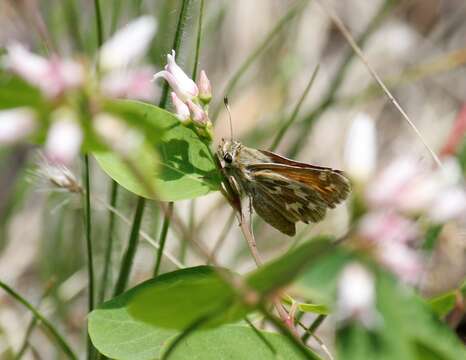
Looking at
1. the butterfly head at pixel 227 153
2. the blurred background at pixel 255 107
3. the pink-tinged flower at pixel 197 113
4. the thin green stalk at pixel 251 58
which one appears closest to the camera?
the pink-tinged flower at pixel 197 113

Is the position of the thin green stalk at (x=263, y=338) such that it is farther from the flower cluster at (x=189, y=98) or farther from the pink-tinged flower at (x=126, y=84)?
the pink-tinged flower at (x=126, y=84)

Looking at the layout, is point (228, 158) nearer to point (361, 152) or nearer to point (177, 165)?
point (177, 165)

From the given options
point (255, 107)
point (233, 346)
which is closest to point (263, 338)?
point (233, 346)

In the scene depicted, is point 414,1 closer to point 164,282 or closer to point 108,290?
point 108,290

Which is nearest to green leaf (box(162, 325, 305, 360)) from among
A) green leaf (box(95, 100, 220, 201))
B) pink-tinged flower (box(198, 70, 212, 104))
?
Answer: green leaf (box(95, 100, 220, 201))

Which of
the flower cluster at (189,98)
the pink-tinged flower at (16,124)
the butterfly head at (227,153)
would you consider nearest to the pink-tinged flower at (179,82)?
the flower cluster at (189,98)

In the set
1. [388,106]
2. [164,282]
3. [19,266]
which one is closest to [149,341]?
[164,282]
